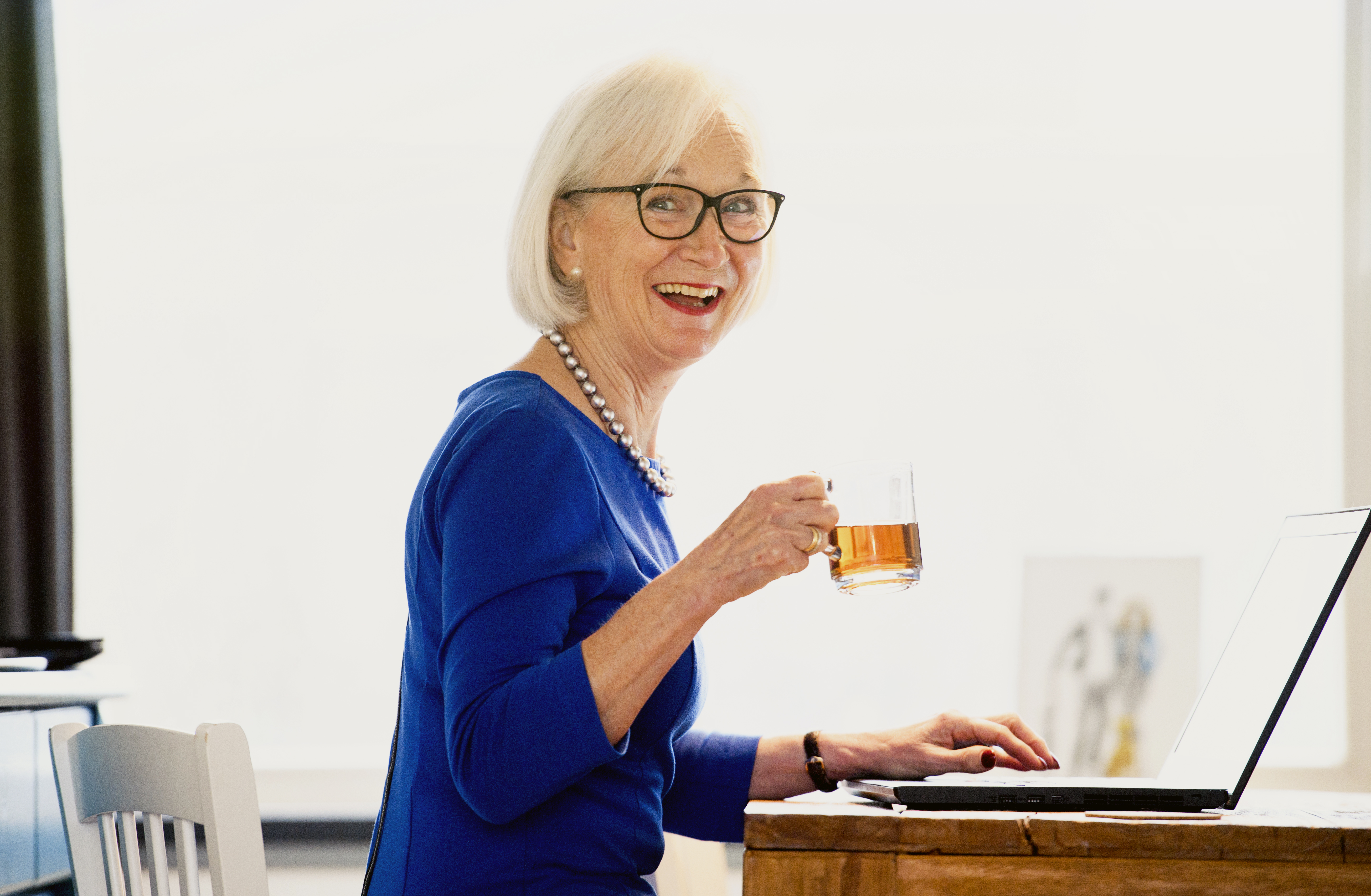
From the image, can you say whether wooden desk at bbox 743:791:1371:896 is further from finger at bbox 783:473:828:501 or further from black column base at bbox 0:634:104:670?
black column base at bbox 0:634:104:670

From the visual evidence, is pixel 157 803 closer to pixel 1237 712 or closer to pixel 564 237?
pixel 564 237

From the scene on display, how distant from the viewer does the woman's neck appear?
4.51ft

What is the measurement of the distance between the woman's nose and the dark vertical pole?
1.64 metres

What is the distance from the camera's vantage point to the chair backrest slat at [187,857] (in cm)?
106

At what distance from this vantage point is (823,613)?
2381 mm

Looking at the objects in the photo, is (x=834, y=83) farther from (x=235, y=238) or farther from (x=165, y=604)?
(x=165, y=604)

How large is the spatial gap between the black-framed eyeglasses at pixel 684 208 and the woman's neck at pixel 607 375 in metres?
0.15

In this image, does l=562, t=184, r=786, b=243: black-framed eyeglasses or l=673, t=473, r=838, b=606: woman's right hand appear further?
l=562, t=184, r=786, b=243: black-framed eyeglasses

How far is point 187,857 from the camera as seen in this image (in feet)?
3.56

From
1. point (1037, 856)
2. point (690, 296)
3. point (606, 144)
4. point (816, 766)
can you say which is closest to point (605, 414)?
point (690, 296)

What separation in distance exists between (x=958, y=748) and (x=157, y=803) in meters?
0.86

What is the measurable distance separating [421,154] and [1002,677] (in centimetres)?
170

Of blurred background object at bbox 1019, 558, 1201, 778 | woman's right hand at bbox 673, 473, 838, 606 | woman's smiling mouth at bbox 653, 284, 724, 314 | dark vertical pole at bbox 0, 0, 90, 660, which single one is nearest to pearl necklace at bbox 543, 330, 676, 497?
woman's smiling mouth at bbox 653, 284, 724, 314

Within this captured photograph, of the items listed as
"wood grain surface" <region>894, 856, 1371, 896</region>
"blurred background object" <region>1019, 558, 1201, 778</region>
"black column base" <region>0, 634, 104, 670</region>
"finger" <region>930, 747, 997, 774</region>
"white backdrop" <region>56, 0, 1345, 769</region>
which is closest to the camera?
"wood grain surface" <region>894, 856, 1371, 896</region>
